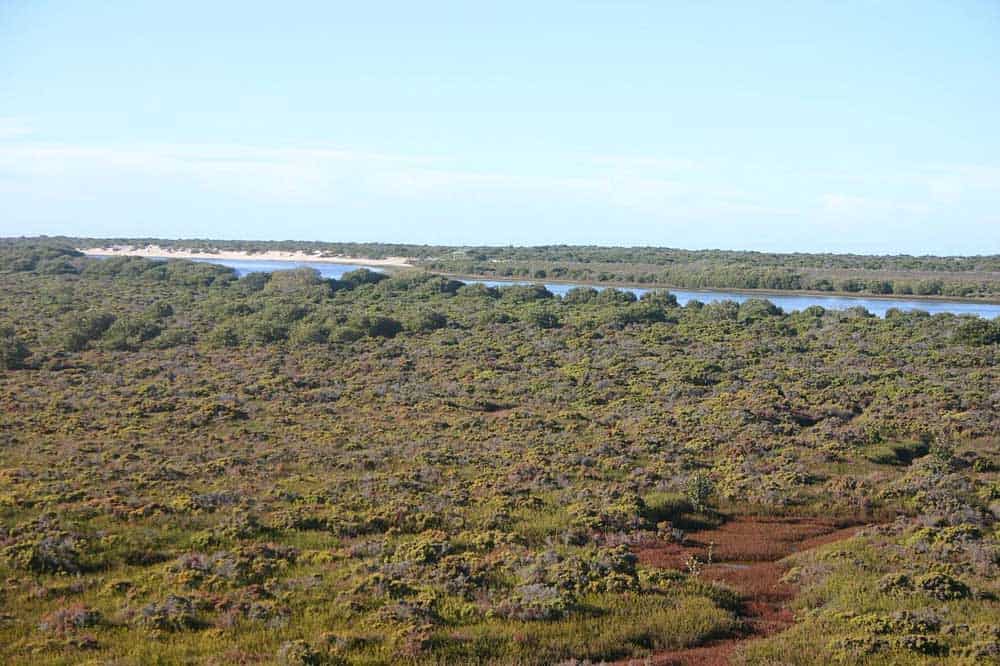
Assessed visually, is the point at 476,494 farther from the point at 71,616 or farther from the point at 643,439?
the point at 71,616

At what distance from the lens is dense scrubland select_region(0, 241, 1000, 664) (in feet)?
40.9

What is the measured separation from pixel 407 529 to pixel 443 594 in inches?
149

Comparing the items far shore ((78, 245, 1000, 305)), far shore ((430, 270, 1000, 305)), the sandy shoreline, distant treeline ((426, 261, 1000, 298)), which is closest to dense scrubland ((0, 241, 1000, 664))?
far shore ((430, 270, 1000, 305))

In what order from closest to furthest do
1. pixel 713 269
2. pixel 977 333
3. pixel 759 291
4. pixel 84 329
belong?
pixel 84 329, pixel 977 333, pixel 759 291, pixel 713 269

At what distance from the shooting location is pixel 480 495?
774 inches

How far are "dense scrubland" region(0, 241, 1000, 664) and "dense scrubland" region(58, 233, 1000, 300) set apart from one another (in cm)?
5079

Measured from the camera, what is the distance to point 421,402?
3042 cm

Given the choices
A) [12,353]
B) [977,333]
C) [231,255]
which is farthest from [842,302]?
[231,255]

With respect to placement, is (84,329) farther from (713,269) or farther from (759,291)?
(713,269)

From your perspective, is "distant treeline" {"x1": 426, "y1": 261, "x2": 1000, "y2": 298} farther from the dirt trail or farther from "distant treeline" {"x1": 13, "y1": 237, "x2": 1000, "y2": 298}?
the dirt trail

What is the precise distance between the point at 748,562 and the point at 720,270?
9391 centimetres

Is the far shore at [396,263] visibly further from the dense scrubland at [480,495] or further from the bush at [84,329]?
the bush at [84,329]

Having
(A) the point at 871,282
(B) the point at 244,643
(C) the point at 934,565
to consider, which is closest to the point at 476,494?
(B) the point at 244,643

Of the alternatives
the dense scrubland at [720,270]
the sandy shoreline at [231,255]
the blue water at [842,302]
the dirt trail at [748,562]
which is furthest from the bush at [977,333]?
the sandy shoreline at [231,255]
